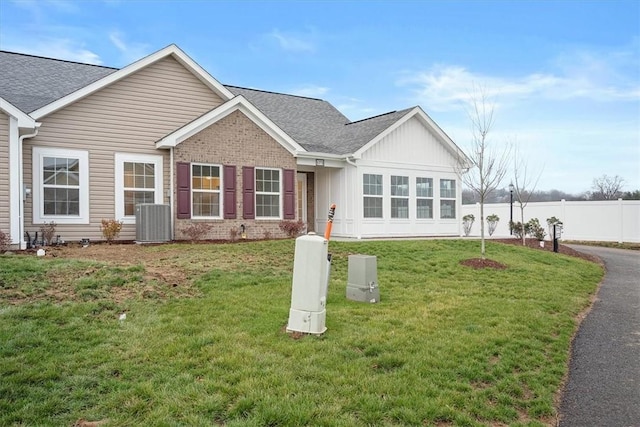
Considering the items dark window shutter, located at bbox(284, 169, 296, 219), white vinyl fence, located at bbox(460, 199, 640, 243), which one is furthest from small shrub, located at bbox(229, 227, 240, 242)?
white vinyl fence, located at bbox(460, 199, 640, 243)

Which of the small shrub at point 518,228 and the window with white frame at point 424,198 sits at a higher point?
the window with white frame at point 424,198

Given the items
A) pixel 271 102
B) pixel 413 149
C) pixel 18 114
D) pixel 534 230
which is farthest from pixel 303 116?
pixel 534 230

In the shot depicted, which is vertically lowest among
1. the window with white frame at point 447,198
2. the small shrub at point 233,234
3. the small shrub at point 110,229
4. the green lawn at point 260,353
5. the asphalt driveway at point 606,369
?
the asphalt driveway at point 606,369

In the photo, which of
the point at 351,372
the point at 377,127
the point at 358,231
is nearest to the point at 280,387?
the point at 351,372

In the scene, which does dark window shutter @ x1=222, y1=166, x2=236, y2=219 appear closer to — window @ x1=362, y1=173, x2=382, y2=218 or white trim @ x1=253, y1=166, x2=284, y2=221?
white trim @ x1=253, y1=166, x2=284, y2=221

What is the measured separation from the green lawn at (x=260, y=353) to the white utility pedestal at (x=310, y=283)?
0.21 metres

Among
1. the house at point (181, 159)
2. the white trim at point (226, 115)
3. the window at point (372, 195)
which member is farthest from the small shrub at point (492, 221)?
the white trim at point (226, 115)

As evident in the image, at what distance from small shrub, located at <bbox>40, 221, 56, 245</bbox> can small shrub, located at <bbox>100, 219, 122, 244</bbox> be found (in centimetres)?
119

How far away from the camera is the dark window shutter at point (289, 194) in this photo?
15.4m

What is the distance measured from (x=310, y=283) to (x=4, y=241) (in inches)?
352

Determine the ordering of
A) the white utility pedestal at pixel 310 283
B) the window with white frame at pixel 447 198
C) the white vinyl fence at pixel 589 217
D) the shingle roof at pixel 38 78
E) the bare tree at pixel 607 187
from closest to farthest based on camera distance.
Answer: the white utility pedestal at pixel 310 283 < the shingle roof at pixel 38 78 < the window with white frame at pixel 447 198 < the white vinyl fence at pixel 589 217 < the bare tree at pixel 607 187

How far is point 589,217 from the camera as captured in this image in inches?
983

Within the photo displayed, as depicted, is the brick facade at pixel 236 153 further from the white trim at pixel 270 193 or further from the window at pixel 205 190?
the window at pixel 205 190

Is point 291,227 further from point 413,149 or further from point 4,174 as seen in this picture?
point 4,174
